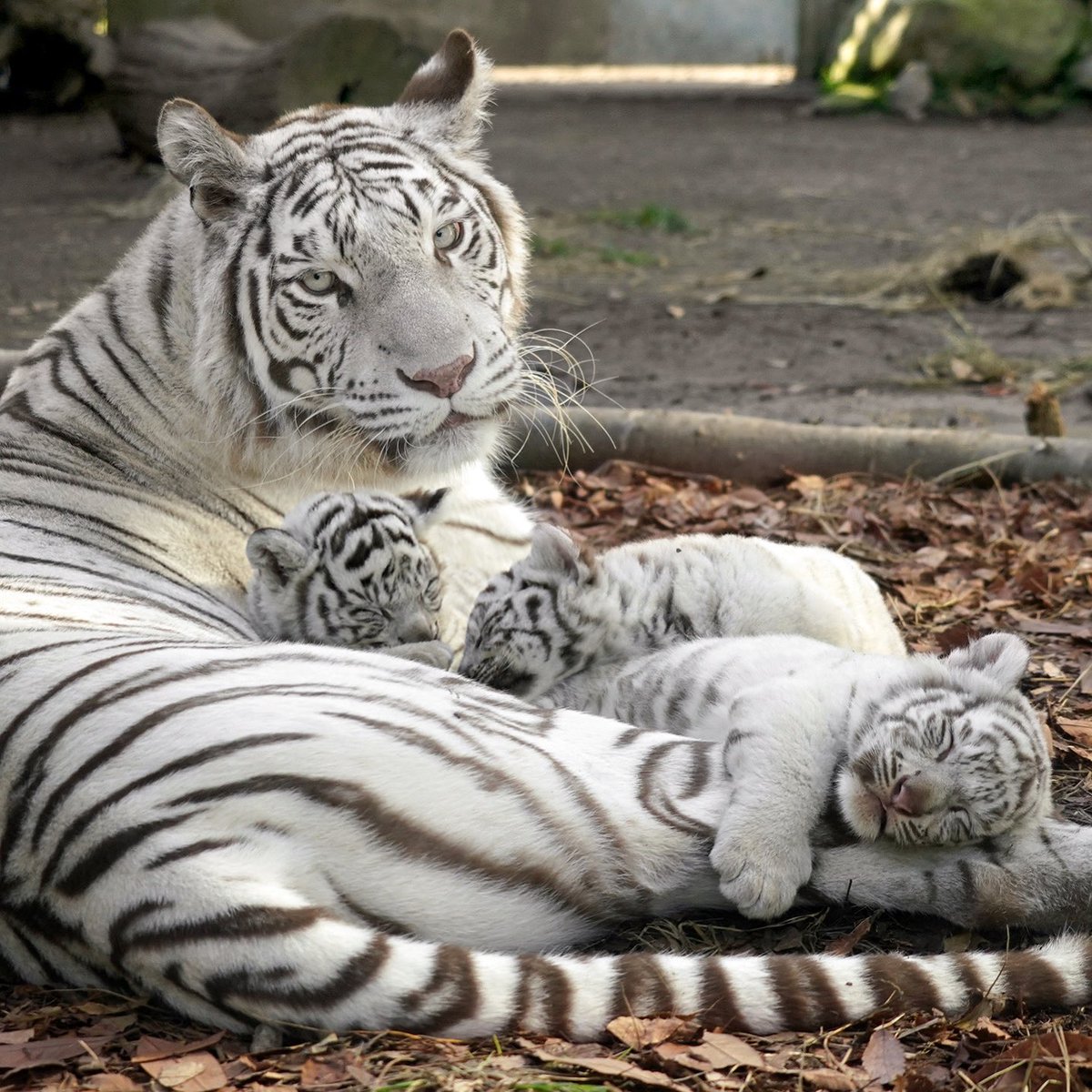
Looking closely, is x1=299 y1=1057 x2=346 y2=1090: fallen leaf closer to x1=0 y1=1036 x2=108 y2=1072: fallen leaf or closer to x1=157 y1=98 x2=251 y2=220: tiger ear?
x1=0 y1=1036 x2=108 y2=1072: fallen leaf

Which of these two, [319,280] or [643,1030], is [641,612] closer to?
[319,280]

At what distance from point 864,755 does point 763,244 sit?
260 inches

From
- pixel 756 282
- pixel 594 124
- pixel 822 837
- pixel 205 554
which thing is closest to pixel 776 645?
pixel 822 837

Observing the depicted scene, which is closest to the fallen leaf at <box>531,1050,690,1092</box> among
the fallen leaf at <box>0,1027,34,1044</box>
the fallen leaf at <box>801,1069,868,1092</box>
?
the fallen leaf at <box>801,1069,868,1092</box>

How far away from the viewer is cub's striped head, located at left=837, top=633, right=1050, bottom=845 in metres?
2.22

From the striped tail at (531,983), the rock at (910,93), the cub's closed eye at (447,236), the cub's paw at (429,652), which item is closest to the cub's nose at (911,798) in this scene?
the striped tail at (531,983)

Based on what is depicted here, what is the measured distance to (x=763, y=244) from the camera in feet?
28.0

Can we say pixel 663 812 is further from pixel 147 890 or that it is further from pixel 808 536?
pixel 808 536

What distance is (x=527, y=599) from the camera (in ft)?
9.82

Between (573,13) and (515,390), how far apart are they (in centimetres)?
1344

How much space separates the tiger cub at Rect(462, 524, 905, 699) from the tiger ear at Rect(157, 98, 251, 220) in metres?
0.90

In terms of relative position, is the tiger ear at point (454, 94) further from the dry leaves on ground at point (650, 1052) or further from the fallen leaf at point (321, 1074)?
the fallen leaf at point (321, 1074)

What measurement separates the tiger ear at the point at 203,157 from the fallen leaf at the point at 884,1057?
1.94 metres

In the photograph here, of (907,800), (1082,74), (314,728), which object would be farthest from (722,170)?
(314,728)
